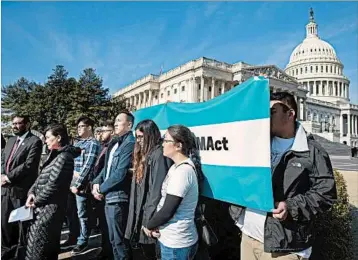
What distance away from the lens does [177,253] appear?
7.92 ft

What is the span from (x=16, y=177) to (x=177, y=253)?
293 centimetres

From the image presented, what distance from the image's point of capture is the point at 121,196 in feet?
11.9

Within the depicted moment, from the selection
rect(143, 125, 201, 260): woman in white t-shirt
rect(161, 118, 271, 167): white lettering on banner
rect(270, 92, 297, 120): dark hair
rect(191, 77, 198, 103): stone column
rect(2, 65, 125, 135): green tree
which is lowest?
rect(143, 125, 201, 260): woman in white t-shirt

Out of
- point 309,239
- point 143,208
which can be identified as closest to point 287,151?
point 309,239

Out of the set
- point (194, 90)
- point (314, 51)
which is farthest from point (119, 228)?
point (314, 51)

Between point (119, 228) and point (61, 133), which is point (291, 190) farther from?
point (61, 133)

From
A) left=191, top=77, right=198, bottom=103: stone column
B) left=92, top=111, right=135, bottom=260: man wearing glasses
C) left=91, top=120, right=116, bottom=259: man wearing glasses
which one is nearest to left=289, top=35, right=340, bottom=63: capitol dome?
left=191, top=77, right=198, bottom=103: stone column

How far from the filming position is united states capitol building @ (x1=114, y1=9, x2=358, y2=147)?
57.8 meters

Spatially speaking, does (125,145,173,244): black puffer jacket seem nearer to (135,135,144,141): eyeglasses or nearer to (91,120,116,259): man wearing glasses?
(135,135,144,141): eyeglasses

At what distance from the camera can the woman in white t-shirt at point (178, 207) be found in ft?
7.67

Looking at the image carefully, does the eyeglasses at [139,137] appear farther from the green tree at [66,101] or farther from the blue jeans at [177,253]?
the green tree at [66,101]

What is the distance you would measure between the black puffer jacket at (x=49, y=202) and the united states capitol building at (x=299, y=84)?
44.5 metres

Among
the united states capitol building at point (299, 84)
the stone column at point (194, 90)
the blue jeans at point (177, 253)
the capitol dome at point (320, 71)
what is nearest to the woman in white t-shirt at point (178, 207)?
the blue jeans at point (177, 253)

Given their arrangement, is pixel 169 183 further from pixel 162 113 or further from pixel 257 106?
pixel 162 113
